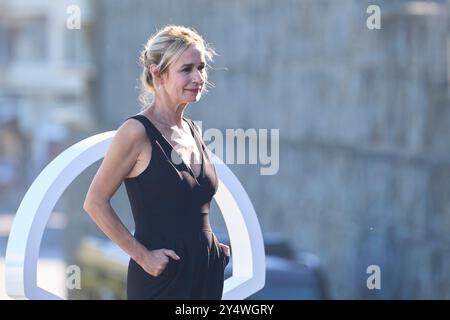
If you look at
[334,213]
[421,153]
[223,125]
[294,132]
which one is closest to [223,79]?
[223,125]

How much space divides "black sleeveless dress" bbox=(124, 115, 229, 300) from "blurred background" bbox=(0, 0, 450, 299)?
6.33 meters

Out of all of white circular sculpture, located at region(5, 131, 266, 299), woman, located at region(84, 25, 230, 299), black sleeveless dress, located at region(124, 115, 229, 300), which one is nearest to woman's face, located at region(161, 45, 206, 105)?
woman, located at region(84, 25, 230, 299)

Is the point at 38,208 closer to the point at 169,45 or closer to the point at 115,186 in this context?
the point at 115,186

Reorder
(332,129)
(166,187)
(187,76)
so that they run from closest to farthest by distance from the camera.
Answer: (166,187), (187,76), (332,129)

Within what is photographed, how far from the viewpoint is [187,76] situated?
4336 mm

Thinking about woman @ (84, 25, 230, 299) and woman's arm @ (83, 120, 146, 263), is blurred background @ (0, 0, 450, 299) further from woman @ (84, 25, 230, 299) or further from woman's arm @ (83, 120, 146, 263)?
woman's arm @ (83, 120, 146, 263)

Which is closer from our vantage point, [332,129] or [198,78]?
[198,78]

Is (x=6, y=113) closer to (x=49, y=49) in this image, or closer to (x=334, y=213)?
(x=49, y=49)

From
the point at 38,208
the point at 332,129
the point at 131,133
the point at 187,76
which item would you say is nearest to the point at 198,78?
the point at 187,76

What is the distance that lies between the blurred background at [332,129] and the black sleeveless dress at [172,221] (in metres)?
6.33

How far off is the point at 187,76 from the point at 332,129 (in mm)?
12402

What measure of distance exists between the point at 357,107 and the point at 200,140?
37.2 ft

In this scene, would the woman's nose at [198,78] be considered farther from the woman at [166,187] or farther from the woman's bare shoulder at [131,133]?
the woman's bare shoulder at [131,133]

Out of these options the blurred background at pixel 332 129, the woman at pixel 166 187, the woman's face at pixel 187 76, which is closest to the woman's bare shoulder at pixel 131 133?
the woman at pixel 166 187
